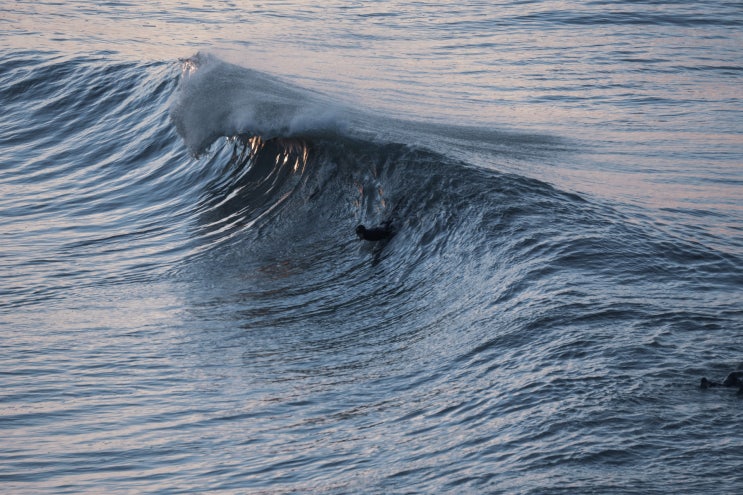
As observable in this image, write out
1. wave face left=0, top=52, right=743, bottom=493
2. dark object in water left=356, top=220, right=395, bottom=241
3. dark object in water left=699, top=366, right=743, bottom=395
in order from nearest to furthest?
1. wave face left=0, top=52, right=743, bottom=493
2. dark object in water left=699, top=366, right=743, bottom=395
3. dark object in water left=356, top=220, right=395, bottom=241

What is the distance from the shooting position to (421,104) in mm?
13773

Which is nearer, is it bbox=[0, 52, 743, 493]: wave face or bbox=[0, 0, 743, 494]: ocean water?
bbox=[0, 52, 743, 493]: wave face

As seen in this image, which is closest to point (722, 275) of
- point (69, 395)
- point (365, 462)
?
point (365, 462)

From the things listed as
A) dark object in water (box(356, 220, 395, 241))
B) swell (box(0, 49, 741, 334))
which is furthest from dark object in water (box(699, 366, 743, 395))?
dark object in water (box(356, 220, 395, 241))

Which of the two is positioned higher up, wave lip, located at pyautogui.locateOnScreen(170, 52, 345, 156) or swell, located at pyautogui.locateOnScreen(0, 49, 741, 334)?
wave lip, located at pyautogui.locateOnScreen(170, 52, 345, 156)

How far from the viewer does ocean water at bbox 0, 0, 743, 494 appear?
5172 millimetres

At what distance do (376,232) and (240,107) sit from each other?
13.4ft

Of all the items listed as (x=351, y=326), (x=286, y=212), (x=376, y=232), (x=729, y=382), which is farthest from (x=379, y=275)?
(x=729, y=382)

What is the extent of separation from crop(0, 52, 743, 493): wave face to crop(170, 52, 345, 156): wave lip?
0.05 m

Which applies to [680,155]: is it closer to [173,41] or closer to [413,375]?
[413,375]

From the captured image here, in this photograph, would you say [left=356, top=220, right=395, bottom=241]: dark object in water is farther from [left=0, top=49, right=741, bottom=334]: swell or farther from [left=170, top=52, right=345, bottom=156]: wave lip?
[left=170, top=52, right=345, bottom=156]: wave lip

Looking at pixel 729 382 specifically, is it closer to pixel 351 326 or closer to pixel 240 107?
pixel 351 326

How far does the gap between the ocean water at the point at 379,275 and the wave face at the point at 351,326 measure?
0.09 ft

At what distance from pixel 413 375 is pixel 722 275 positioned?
2.44 meters
